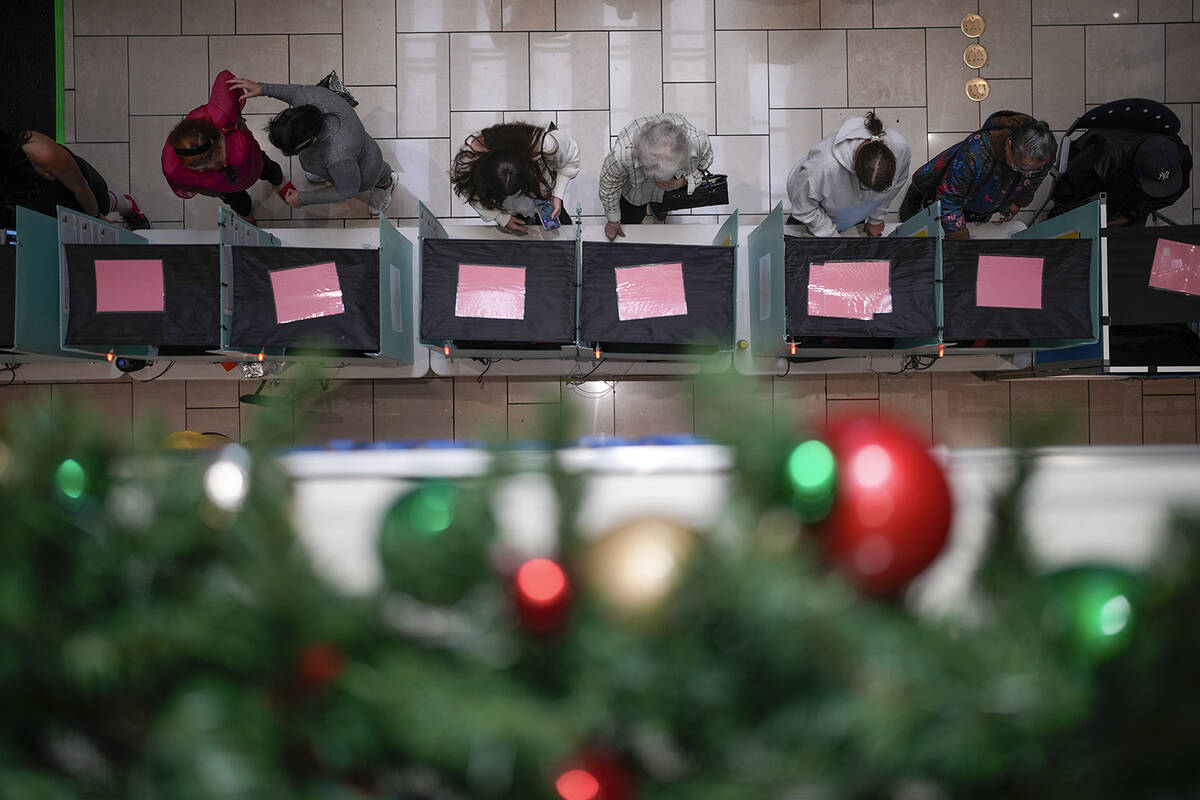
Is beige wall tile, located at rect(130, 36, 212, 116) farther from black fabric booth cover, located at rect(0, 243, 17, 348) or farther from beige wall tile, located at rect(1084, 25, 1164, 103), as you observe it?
beige wall tile, located at rect(1084, 25, 1164, 103)

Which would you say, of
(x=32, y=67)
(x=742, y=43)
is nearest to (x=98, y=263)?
(x=32, y=67)

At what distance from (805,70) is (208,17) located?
337 centimetres

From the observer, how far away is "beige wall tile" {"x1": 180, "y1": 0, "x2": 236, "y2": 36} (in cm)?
356

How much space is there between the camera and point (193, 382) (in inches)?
141

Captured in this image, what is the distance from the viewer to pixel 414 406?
364cm

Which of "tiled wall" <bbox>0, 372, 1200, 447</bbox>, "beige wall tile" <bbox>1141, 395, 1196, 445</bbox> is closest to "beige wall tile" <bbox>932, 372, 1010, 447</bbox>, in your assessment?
"tiled wall" <bbox>0, 372, 1200, 447</bbox>

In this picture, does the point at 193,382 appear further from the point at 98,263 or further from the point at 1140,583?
the point at 1140,583

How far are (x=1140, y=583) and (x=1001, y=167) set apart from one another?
2.96 meters

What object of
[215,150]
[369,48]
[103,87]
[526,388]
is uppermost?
[369,48]

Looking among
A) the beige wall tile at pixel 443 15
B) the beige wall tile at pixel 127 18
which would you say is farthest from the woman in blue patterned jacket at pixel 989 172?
the beige wall tile at pixel 127 18

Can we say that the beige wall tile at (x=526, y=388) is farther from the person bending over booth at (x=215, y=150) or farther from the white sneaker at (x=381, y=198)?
the person bending over booth at (x=215, y=150)

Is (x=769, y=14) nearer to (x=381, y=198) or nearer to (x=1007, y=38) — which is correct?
(x=1007, y=38)

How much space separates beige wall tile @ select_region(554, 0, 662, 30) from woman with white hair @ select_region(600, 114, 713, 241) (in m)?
1.09

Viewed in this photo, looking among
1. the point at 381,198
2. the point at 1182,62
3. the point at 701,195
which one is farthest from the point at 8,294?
the point at 1182,62
